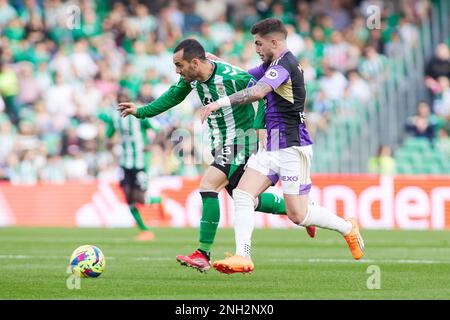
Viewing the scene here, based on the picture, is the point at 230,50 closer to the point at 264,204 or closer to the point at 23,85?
the point at 23,85

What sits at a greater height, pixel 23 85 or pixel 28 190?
pixel 23 85

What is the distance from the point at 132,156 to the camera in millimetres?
17547

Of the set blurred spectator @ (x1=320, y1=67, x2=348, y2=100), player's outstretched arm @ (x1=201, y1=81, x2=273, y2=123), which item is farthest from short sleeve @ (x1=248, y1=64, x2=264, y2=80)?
blurred spectator @ (x1=320, y1=67, x2=348, y2=100)

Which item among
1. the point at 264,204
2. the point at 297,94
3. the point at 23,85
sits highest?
the point at 23,85

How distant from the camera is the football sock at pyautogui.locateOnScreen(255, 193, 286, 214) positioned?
1073 centimetres

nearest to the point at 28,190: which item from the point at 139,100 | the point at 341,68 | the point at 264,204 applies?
the point at 139,100

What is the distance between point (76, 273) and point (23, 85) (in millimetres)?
14629

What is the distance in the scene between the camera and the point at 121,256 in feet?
41.7

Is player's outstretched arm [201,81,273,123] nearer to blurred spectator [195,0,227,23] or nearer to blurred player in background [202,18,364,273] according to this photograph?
blurred player in background [202,18,364,273]

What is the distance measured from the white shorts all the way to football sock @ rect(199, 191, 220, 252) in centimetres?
59
